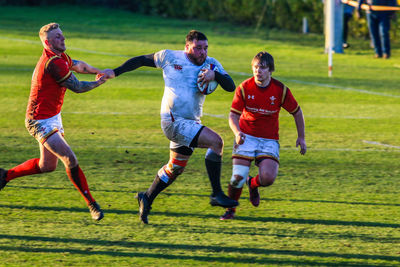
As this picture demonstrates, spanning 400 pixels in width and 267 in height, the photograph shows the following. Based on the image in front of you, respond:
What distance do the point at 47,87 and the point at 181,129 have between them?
1.23 metres

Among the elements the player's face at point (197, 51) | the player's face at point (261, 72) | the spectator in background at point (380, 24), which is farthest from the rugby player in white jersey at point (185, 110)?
the spectator in background at point (380, 24)

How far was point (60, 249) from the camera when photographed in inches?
249

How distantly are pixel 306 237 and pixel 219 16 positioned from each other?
30248 mm

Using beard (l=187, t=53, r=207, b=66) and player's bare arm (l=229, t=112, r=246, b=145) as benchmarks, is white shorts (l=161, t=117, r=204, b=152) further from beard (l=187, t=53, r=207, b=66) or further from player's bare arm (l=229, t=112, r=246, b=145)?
beard (l=187, t=53, r=207, b=66)

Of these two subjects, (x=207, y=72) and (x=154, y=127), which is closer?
(x=207, y=72)

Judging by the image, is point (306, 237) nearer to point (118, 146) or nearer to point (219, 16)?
point (118, 146)

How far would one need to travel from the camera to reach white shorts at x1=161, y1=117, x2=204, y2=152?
702cm

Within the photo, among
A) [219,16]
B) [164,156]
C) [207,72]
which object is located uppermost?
[207,72]

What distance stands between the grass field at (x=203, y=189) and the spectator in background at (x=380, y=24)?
3.29 metres

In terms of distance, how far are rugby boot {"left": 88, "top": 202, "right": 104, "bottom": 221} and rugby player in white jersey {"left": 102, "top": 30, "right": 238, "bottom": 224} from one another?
1.16ft

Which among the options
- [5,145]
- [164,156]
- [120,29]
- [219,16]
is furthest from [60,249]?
[219,16]

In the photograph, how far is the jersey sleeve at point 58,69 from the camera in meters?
7.00

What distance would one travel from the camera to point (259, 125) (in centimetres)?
738

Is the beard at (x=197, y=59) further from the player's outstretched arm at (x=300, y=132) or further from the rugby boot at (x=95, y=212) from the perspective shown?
the rugby boot at (x=95, y=212)
